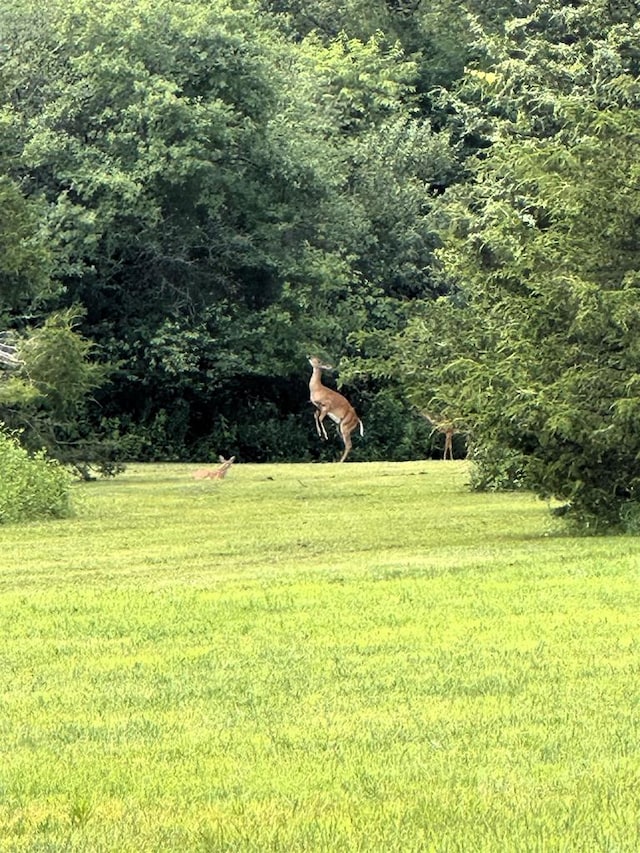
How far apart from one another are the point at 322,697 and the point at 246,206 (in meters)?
35.8

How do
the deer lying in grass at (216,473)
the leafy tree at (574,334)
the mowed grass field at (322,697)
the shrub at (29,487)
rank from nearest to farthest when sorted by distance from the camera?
the mowed grass field at (322,697)
the leafy tree at (574,334)
the shrub at (29,487)
the deer lying in grass at (216,473)

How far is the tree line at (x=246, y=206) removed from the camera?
102 feet

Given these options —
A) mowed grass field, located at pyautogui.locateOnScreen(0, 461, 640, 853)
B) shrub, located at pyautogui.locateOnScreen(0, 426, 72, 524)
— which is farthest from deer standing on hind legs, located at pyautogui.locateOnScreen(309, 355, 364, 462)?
mowed grass field, located at pyautogui.locateOnScreen(0, 461, 640, 853)

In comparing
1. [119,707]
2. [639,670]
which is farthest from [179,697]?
[639,670]

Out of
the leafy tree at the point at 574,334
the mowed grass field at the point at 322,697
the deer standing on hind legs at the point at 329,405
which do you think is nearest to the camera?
the mowed grass field at the point at 322,697

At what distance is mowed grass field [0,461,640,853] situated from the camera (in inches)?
252

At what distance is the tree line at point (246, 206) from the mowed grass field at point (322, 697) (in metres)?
10.8

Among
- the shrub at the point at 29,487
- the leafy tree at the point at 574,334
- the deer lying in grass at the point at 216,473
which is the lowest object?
the deer lying in grass at the point at 216,473

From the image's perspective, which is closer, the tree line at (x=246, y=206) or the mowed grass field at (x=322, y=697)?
the mowed grass field at (x=322, y=697)

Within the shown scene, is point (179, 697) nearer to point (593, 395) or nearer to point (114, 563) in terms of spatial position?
point (114, 563)

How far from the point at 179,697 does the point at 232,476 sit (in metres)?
25.3

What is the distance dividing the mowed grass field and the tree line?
10765 millimetres

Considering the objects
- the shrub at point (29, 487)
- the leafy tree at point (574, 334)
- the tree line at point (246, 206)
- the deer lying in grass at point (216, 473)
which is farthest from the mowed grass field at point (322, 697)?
the deer lying in grass at point (216, 473)

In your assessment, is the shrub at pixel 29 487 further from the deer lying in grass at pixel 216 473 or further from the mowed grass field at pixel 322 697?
the deer lying in grass at pixel 216 473
